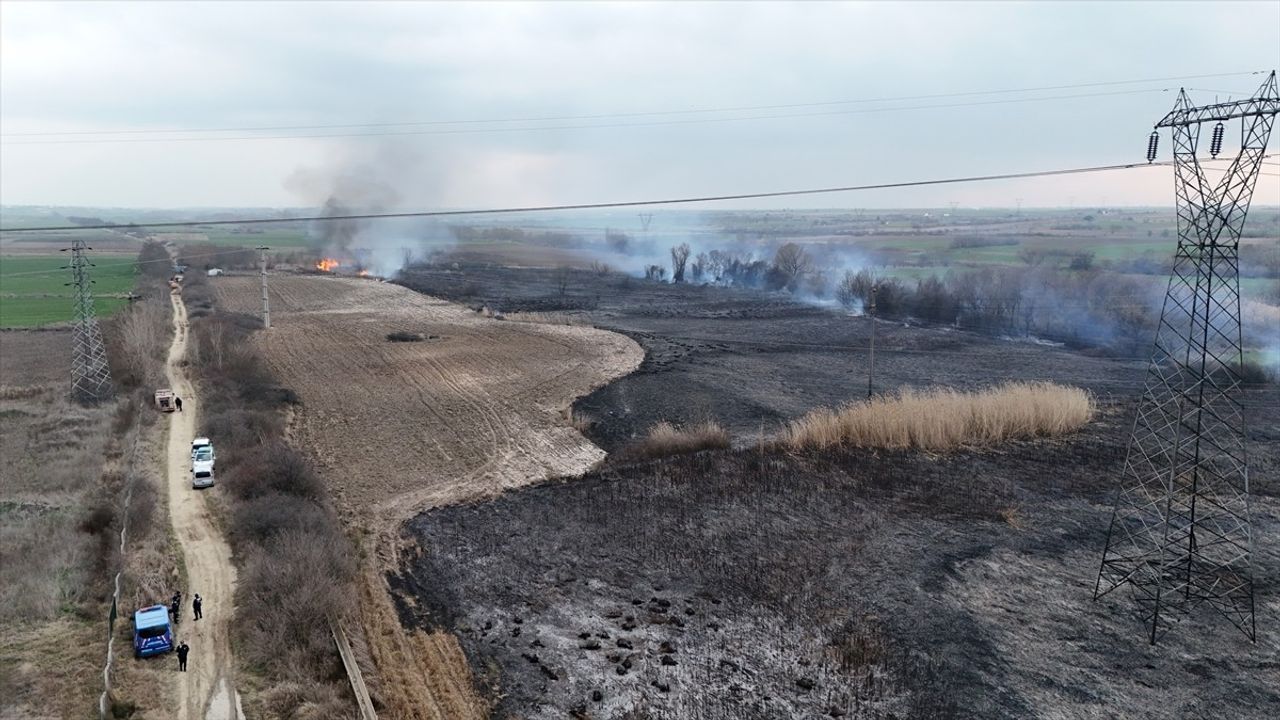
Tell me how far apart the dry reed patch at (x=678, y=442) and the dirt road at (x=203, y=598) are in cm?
1662

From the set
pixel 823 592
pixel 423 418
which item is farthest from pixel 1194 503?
pixel 423 418

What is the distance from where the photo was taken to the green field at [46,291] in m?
78.8

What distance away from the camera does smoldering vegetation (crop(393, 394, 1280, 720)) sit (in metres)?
19.0

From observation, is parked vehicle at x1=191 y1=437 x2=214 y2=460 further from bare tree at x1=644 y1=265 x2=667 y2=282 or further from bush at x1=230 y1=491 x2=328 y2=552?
bare tree at x1=644 y1=265 x2=667 y2=282

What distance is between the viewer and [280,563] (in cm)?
2259

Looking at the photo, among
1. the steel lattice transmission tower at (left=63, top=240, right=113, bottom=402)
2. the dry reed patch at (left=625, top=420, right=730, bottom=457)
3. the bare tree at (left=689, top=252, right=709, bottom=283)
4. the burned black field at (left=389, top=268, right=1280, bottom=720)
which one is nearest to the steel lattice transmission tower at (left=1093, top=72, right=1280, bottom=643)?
the burned black field at (left=389, top=268, right=1280, bottom=720)

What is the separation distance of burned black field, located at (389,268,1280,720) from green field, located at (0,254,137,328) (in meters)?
50.9

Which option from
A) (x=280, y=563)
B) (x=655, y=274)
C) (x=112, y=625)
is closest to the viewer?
(x=112, y=625)

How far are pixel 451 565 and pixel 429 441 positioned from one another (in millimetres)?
14394

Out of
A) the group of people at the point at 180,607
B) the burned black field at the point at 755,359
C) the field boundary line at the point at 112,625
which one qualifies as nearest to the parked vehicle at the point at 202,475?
the field boundary line at the point at 112,625

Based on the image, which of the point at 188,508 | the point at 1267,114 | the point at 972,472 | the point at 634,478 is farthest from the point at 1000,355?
the point at 188,508

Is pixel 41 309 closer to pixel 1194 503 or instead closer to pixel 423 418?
pixel 423 418

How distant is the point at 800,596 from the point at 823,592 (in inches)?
30.7

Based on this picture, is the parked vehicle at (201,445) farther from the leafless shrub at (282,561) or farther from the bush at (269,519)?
the bush at (269,519)
